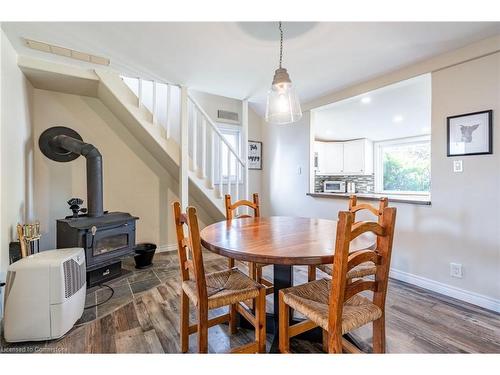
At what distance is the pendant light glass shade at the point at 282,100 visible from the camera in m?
1.87

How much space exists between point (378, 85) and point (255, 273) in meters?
2.48

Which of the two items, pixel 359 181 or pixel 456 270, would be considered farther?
pixel 359 181

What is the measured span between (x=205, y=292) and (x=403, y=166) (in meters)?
4.29

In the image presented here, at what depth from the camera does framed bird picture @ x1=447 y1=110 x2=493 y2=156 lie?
211 centimetres

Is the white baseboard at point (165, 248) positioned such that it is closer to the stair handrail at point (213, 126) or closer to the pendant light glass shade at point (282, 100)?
the stair handrail at point (213, 126)

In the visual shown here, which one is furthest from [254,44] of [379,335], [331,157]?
[331,157]

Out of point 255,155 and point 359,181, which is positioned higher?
point 255,155

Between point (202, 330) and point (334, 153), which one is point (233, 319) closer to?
point (202, 330)

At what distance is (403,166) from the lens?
4363mm

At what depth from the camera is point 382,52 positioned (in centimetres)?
231

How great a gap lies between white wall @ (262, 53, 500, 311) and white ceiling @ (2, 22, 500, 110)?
0.34 meters

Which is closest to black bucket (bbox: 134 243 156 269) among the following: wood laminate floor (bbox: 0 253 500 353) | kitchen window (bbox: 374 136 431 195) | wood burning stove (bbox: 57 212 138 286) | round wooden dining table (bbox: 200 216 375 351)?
wood burning stove (bbox: 57 212 138 286)

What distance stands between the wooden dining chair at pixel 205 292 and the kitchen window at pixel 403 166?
12.2 ft

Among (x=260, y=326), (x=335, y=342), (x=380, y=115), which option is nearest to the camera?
(x=335, y=342)
